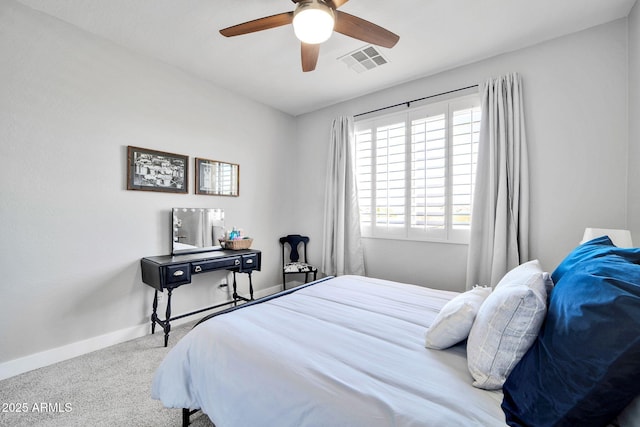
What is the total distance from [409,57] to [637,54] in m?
1.63

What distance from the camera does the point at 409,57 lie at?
268cm

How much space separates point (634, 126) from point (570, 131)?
0.37m

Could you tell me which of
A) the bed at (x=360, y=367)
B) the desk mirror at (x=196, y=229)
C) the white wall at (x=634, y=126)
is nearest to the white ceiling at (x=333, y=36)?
the white wall at (x=634, y=126)

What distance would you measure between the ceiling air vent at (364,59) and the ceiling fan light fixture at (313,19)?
37.0 inches

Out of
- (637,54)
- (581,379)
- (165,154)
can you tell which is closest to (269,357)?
(581,379)

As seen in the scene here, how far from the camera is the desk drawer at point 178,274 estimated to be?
8.00 ft

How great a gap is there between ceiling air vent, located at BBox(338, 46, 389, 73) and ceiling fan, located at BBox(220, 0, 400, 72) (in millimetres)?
602

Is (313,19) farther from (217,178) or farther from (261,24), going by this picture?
(217,178)

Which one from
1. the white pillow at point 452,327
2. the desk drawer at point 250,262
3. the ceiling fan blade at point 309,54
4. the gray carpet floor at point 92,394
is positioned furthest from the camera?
the desk drawer at point 250,262

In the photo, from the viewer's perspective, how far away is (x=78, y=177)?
2295 millimetres

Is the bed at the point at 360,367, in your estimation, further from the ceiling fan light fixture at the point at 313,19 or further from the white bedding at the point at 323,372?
the ceiling fan light fixture at the point at 313,19

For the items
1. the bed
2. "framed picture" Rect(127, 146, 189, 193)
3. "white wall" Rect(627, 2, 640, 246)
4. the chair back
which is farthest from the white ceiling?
the chair back

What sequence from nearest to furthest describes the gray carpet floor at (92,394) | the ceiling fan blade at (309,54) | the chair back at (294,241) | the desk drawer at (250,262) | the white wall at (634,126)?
the gray carpet floor at (92,394) → the white wall at (634,126) → the ceiling fan blade at (309,54) → the desk drawer at (250,262) → the chair back at (294,241)

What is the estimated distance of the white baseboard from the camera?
78.8 inches
